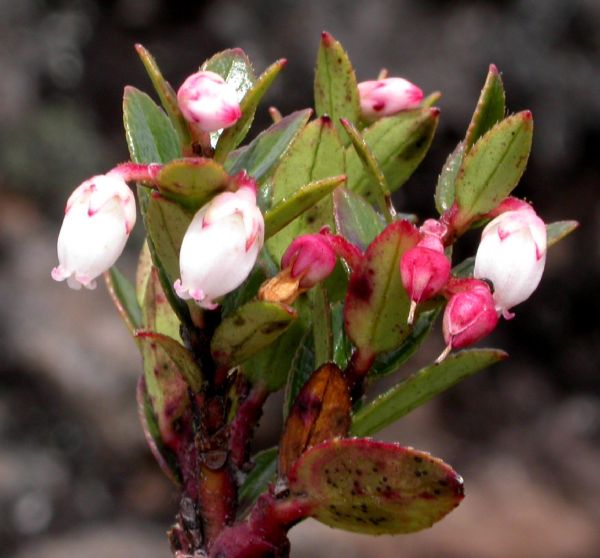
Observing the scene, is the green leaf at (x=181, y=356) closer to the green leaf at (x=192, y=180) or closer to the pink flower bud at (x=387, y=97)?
the green leaf at (x=192, y=180)

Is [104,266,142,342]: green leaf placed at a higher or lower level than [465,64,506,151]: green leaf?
lower

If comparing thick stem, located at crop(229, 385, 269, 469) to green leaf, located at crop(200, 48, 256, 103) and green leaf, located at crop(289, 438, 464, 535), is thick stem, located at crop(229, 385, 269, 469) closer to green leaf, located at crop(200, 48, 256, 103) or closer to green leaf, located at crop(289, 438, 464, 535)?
green leaf, located at crop(289, 438, 464, 535)

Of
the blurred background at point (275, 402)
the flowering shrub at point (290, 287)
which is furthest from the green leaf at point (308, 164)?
the blurred background at point (275, 402)

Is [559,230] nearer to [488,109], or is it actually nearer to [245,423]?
[488,109]

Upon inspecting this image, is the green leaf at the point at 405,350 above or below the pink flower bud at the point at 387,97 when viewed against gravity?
below

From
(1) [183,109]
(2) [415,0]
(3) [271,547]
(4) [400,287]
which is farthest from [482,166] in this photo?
(2) [415,0]

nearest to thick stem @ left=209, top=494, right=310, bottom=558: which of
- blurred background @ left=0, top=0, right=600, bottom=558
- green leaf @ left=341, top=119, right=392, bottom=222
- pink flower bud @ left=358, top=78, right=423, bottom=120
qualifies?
green leaf @ left=341, top=119, right=392, bottom=222

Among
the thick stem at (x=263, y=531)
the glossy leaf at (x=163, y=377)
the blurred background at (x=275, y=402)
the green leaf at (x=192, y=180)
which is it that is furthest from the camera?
the blurred background at (x=275, y=402)

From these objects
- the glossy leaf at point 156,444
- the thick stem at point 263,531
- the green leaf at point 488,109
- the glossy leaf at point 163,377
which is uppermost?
the green leaf at point 488,109

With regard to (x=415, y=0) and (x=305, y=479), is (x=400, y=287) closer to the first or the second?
(x=305, y=479)
